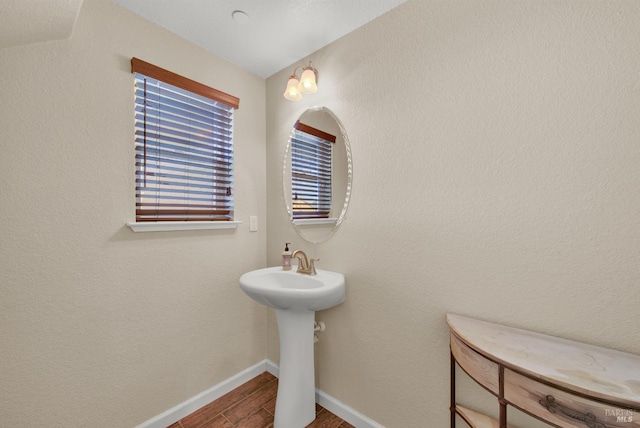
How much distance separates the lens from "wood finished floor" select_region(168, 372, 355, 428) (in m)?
1.52

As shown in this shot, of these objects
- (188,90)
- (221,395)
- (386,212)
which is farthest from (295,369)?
(188,90)

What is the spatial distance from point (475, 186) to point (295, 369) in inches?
52.5

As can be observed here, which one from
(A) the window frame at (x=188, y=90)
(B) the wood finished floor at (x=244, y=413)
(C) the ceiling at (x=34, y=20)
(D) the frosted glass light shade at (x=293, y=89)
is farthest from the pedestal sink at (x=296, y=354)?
(C) the ceiling at (x=34, y=20)

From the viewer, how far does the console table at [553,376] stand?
0.64 metres

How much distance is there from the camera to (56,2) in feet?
3.06

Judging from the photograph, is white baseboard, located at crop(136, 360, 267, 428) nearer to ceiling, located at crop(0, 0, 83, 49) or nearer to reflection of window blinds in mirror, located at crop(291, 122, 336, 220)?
reflection of window blinds in mirror, located at crop(291, 122, 336, 220)

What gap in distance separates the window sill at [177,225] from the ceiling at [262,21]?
1.14 meters

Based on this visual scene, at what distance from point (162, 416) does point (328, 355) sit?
1.01 m

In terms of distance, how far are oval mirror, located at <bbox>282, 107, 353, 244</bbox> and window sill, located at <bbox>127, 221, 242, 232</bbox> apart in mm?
447

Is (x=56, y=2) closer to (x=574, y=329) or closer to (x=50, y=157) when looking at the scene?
(x=50, y=157)

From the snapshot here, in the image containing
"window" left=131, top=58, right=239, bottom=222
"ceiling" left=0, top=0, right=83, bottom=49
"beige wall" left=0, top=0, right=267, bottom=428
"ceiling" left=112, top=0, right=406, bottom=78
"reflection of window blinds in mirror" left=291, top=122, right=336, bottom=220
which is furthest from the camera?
"reflection of window blinds in mirror" left=291, top=122, right=336, bottom=220

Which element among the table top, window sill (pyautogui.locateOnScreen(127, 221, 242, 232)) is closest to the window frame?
window sill (pyautogui.locateOnScreen(127, 221, 242, 232))

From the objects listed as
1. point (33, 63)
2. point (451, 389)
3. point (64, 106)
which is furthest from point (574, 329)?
point (33, 63)

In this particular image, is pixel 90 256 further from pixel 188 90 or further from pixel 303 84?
pixel 303 84
